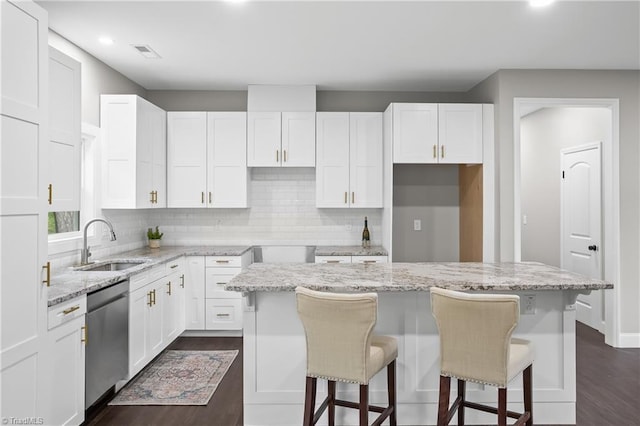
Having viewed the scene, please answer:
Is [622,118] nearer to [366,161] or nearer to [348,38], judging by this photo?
[366,161]

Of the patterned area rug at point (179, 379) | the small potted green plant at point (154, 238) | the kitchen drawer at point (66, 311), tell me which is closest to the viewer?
the kitchen drawer at point (66, 311)

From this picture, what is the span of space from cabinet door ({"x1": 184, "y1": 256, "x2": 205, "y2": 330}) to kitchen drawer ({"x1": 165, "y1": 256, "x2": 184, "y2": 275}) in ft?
0.35

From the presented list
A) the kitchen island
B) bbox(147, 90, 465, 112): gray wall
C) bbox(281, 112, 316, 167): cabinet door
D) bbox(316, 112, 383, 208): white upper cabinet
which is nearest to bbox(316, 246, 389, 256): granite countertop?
bbox(316, 112, 383, 208): white upper cabinet

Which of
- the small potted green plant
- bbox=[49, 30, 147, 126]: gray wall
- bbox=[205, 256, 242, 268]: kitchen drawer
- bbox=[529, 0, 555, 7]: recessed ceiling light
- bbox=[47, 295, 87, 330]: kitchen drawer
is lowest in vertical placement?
bbox=[47, 295, 87, 330]: kitchen drawer

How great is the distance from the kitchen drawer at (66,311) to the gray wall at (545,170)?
5.32m

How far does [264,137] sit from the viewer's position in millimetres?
4812

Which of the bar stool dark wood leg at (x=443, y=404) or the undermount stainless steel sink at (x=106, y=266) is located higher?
the undermount stainless steel sink at (x=106, y=266)

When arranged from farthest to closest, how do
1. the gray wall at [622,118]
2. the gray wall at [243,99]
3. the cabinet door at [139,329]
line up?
1. the gray wall at [243,99]
2. the gray wall at [622,118]
3. the cabinet door at [139,329]

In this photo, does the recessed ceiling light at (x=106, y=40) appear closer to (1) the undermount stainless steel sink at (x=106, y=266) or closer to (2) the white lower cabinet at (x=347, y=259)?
(1) the undermount stainless steel sink at (x=106, y=266)

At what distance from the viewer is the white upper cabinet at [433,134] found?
14.7 feet

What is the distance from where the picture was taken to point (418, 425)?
270 centimetres

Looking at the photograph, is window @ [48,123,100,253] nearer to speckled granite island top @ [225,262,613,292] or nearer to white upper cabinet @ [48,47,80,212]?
white upper cabinet @ [48,47,80,212]

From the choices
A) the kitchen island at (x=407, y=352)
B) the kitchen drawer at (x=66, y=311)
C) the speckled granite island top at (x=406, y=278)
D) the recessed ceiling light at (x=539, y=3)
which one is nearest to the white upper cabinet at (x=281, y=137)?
the speckled granite island top at (x=406, y=278)

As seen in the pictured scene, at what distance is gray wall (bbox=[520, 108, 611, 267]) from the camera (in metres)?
5.31
